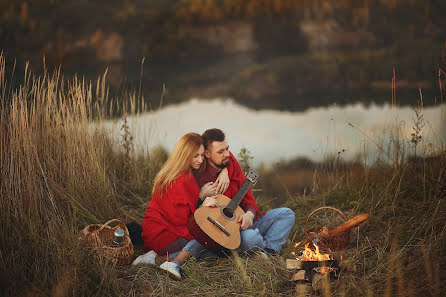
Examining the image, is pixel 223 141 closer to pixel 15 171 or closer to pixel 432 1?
pixel 15 171

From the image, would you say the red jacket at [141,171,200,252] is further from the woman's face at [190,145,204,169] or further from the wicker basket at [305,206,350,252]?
the wicker basket at [305,206,350,252]

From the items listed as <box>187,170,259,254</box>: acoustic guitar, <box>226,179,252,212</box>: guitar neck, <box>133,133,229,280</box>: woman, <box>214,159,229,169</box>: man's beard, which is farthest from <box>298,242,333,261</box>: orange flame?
<box>214,159,229,169</box>: man's beard

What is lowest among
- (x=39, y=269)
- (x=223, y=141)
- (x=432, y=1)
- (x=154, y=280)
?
(x=154, y=280)

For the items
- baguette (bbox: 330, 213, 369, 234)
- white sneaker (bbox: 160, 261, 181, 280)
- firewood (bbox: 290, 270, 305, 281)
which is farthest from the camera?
white sneaker (bbox: 160, 261, 181, 280)

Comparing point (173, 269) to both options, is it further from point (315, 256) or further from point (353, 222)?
point (353, 222)

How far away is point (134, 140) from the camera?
6.07 m

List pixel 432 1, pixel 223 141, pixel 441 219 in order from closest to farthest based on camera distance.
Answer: pixel 223 141 → pixel 441 219 → pixel 432 1

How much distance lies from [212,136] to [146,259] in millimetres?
1078

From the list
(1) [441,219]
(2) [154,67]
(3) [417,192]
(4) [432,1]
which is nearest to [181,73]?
(2) [154,67]

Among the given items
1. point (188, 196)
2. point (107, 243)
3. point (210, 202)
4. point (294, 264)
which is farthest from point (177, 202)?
point (294, 264)

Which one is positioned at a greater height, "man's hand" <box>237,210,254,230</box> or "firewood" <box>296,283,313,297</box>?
"man's hand" <box>237,210,254,230</box>

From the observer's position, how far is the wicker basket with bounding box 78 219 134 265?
3.86m

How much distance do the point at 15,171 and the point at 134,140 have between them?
224 centimetres

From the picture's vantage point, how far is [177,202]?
3.97 meters
